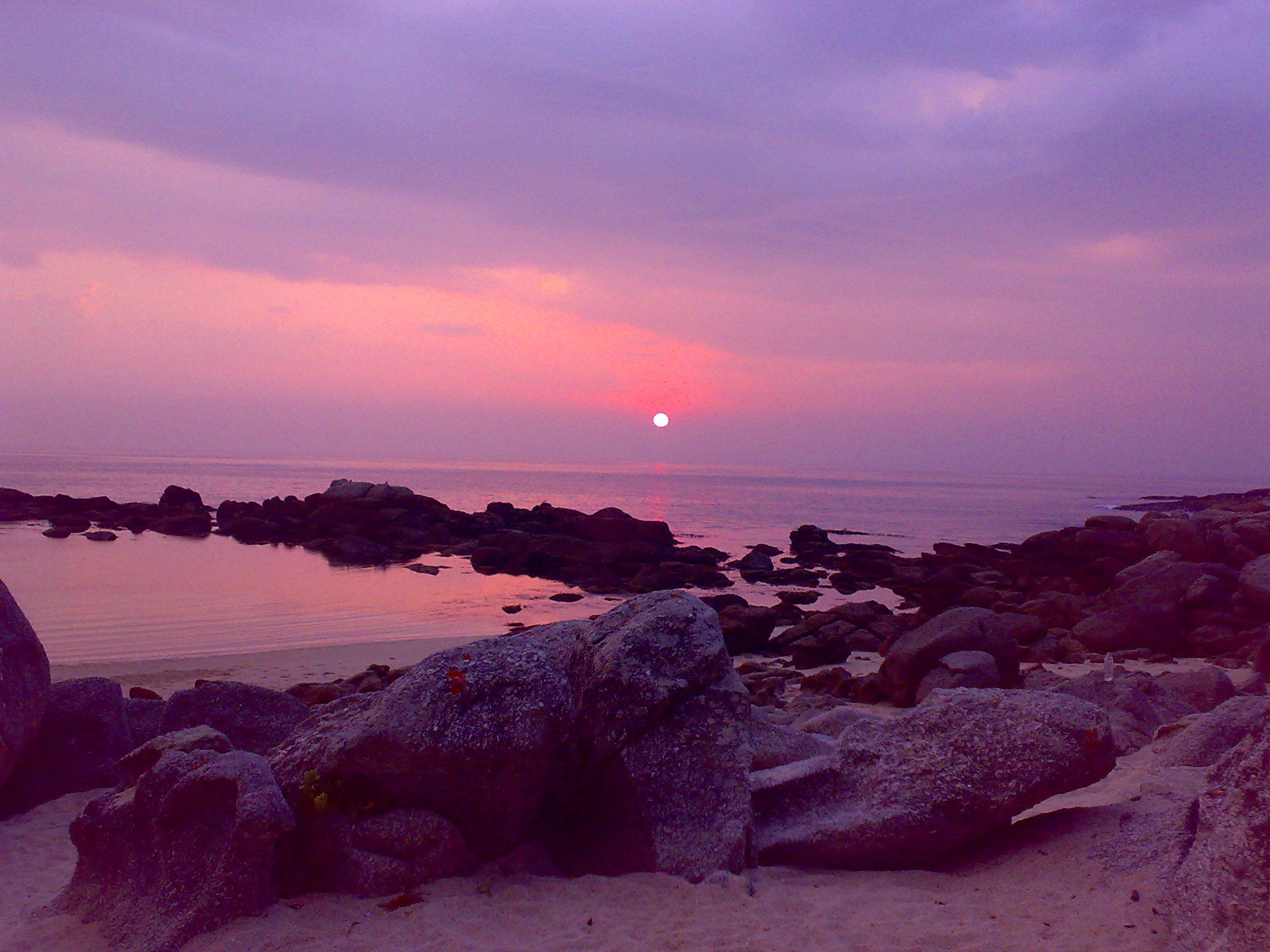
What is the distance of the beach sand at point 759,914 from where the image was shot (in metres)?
5.24

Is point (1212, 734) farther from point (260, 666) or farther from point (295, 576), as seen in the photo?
point (295, 576)

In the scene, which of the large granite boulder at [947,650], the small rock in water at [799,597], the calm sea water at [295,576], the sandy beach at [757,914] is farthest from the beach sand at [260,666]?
the small rock in water at [799,597]

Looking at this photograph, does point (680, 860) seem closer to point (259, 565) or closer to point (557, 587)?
point (557, 587)

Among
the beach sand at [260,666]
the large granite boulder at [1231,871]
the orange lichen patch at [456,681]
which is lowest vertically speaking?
the beach sand at [260,666]

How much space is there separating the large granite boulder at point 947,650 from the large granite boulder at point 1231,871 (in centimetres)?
932

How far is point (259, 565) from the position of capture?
37.8 metres

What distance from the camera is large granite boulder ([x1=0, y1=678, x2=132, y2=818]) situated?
8961 millimetres

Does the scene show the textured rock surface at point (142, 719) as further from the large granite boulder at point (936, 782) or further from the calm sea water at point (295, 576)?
the calm sea water at point (295, 576)

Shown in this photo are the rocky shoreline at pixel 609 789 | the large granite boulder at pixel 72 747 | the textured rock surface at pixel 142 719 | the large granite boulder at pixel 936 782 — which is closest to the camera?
the rocky shoreline at pixel 609 789

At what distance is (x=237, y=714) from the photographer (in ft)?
32.5

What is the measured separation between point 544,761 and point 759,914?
1816 mm

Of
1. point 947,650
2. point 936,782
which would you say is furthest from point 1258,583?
point 936,782

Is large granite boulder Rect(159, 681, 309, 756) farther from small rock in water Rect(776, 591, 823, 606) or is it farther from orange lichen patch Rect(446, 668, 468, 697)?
small rock in water Rect(776, 591, 823, 606)

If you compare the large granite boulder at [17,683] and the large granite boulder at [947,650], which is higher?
the large granite boulder at [17,683]
